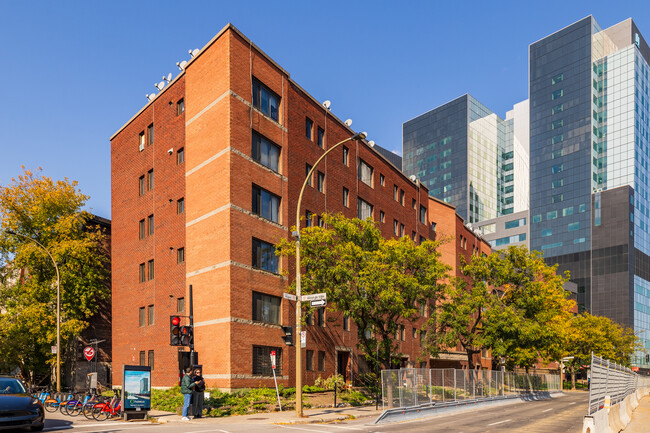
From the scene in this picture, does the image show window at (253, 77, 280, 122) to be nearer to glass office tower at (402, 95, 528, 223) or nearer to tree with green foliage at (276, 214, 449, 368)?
tree with green foliage at (276, 214, 449, 368)

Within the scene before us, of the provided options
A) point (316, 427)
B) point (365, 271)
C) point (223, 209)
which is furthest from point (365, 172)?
point (316, 427)

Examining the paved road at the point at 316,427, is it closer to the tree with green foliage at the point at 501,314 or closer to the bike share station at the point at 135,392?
the bike share station at the point at 135,392

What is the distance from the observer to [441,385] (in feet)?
97.9

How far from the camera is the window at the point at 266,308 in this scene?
3312 centimetres

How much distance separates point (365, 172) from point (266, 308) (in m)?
20.1

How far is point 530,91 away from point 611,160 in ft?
107

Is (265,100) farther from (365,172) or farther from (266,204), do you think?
(365,172)

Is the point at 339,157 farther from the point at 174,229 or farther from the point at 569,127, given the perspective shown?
the point at 569,127

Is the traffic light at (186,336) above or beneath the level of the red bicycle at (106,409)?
above

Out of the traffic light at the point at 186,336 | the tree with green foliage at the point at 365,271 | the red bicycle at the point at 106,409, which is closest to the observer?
the traffic light at the point at 186,336

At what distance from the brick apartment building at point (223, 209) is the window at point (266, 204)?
87 millimetres

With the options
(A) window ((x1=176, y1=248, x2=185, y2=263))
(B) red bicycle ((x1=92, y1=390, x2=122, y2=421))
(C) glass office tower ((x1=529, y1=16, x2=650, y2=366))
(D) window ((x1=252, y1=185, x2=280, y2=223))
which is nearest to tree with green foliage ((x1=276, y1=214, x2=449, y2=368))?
(D) window ((x1=252, y1=185, x2=280, y2=223))

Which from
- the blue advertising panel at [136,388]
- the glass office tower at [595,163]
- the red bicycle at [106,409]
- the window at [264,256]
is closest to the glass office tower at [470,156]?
the glass office tower at [595,163]

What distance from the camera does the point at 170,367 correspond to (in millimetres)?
35125
